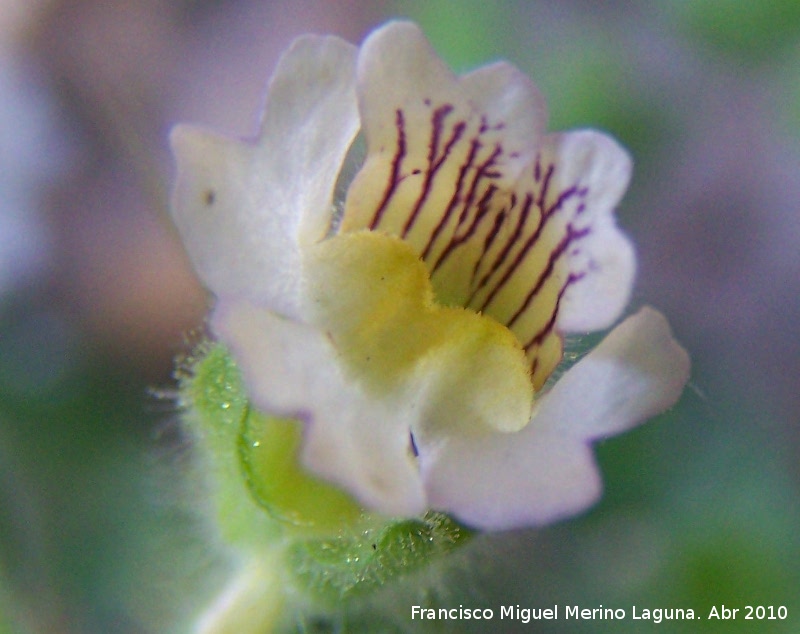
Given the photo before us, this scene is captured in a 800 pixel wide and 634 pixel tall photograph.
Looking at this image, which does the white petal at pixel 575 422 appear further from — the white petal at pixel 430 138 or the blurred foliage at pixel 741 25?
the blurred foliage at pixel 741 25

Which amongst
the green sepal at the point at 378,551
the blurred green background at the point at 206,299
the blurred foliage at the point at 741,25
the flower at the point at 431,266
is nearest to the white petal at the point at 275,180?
the flower at the point at 431,266

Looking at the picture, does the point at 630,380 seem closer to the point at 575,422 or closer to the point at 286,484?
the point at 575,422

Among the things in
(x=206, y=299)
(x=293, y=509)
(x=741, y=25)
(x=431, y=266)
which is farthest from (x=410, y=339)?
(x=741, y=25)

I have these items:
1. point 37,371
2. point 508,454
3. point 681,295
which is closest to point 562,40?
point 681,295

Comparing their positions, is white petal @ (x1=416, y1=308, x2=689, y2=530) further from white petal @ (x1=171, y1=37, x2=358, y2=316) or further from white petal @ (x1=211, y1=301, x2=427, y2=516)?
white petal @ (x1=171, y1=37, x2=358, y2=316)

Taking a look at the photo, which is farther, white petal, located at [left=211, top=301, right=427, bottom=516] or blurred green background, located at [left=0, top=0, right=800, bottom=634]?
blurred green background, located at [left=0, top=0, right=800, bottom=634]

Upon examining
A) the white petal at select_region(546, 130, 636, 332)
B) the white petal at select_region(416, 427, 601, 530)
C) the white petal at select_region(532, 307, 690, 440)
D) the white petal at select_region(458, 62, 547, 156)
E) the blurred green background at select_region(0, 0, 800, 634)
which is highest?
the white petal at select_region(458, 62, 547, 156)

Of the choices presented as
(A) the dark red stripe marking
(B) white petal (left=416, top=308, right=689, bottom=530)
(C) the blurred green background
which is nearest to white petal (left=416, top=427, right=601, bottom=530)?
(B) white petal (left=416, top=308, right=689, bottom=530)

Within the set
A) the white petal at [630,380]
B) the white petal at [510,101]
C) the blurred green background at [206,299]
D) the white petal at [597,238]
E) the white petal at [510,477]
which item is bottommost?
the blurred green background at [206,299]
